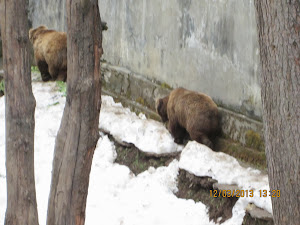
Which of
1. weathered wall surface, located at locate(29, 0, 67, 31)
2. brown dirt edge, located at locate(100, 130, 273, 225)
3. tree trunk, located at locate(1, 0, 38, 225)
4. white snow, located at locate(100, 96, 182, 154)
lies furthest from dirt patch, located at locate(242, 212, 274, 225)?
weathered wall surface, located at locate(29, 0, 67, 31)

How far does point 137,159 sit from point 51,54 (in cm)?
441

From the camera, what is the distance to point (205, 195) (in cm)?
662

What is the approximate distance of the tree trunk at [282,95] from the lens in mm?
3176

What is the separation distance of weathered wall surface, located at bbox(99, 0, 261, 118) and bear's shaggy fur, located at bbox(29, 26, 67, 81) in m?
1.43

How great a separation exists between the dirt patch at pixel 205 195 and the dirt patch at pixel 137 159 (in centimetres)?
62

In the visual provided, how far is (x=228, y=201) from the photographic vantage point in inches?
246

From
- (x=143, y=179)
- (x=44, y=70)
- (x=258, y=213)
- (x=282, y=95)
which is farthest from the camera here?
(x=44, y=70)

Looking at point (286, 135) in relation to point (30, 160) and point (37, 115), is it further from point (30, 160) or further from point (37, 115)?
point (37, 115)

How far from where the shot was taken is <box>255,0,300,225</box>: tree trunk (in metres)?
3.18

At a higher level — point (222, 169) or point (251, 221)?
point (222, 169)

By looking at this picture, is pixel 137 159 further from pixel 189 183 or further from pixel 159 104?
pixel 189 183

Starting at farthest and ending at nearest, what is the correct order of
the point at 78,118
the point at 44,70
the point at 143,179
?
the point at 44,70 → the point at 143,179 → the point at 78,118

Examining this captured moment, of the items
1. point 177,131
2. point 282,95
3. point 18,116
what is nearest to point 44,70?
point 177,131

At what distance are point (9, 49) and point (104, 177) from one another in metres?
3.52
